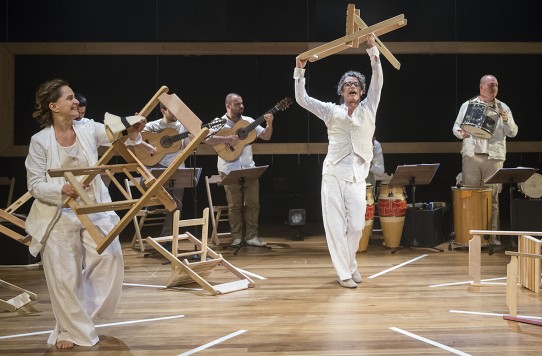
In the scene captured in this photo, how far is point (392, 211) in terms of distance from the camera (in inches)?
314

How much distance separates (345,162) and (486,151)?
2.75 metres

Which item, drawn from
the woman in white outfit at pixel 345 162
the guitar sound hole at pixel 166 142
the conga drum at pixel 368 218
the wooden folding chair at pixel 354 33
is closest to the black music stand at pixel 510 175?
the conga drum at pixel 368 218

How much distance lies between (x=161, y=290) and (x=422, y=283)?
7.13ft

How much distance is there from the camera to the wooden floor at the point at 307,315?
13.8ft

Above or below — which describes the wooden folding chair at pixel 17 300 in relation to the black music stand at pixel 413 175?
below

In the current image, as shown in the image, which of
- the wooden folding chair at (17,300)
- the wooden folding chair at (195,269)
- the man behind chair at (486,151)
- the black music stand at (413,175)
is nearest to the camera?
the wooden folding chair at (17,300)

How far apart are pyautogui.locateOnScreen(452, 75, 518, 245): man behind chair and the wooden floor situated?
134 cm

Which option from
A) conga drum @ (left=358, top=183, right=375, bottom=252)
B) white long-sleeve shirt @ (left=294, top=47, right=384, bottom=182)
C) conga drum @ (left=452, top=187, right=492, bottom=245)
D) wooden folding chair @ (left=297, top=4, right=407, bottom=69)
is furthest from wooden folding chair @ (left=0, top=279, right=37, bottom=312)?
conga drum @ (left=452, top=187, right=492, bottom=245)

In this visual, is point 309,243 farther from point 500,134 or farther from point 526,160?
point 526,160

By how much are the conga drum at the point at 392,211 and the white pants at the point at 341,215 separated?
6.44ft

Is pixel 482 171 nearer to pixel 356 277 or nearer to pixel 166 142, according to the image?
pixel 356 277

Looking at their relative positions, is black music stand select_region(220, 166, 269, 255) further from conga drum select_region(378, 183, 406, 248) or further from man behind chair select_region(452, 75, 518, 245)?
man behind chair select_region(452, 75, 518, 245)

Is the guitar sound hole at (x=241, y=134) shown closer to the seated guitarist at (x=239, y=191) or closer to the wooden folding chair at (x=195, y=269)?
the seated guitarist at (x=239, y=191)

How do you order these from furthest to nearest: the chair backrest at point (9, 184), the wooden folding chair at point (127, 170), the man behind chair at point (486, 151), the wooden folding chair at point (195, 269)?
the chair backrest at point (9, 184), the man behind chair at point (486, 151), the wooden folding chair at point (195, 269), the wooden folding chair at point (127, 170)
